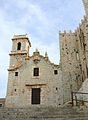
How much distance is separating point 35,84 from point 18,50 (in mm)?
9554

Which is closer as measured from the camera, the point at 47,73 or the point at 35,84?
the point at 35,84

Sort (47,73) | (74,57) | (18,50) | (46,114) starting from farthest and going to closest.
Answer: (18,50) < (74,57) < (47,73) < (46,114)

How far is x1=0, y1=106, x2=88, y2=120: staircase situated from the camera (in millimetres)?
11195

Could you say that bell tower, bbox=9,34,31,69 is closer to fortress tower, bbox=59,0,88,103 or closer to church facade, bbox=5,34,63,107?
church facade, bbox=5,34,63,107

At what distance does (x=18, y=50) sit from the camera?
98.8ft

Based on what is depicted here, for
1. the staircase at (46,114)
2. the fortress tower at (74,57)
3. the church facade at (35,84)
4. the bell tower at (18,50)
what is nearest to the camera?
the staircase at (46,114)

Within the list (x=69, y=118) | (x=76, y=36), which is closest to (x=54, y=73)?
(x=76, y=36)

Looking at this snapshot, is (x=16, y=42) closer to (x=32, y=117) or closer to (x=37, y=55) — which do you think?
(x=37, y=55)

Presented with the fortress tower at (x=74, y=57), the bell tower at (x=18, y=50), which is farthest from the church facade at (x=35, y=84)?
the bell tower at (x=18, y=50)

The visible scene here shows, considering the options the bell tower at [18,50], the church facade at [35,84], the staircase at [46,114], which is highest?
the bell tower at [18,50]

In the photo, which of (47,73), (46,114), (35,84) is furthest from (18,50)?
(46,114)

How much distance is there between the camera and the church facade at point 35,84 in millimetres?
22219

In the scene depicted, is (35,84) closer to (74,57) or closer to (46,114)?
(74,57)

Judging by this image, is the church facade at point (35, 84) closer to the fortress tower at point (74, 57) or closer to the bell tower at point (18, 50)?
the fortress tower at point (74, 57)
